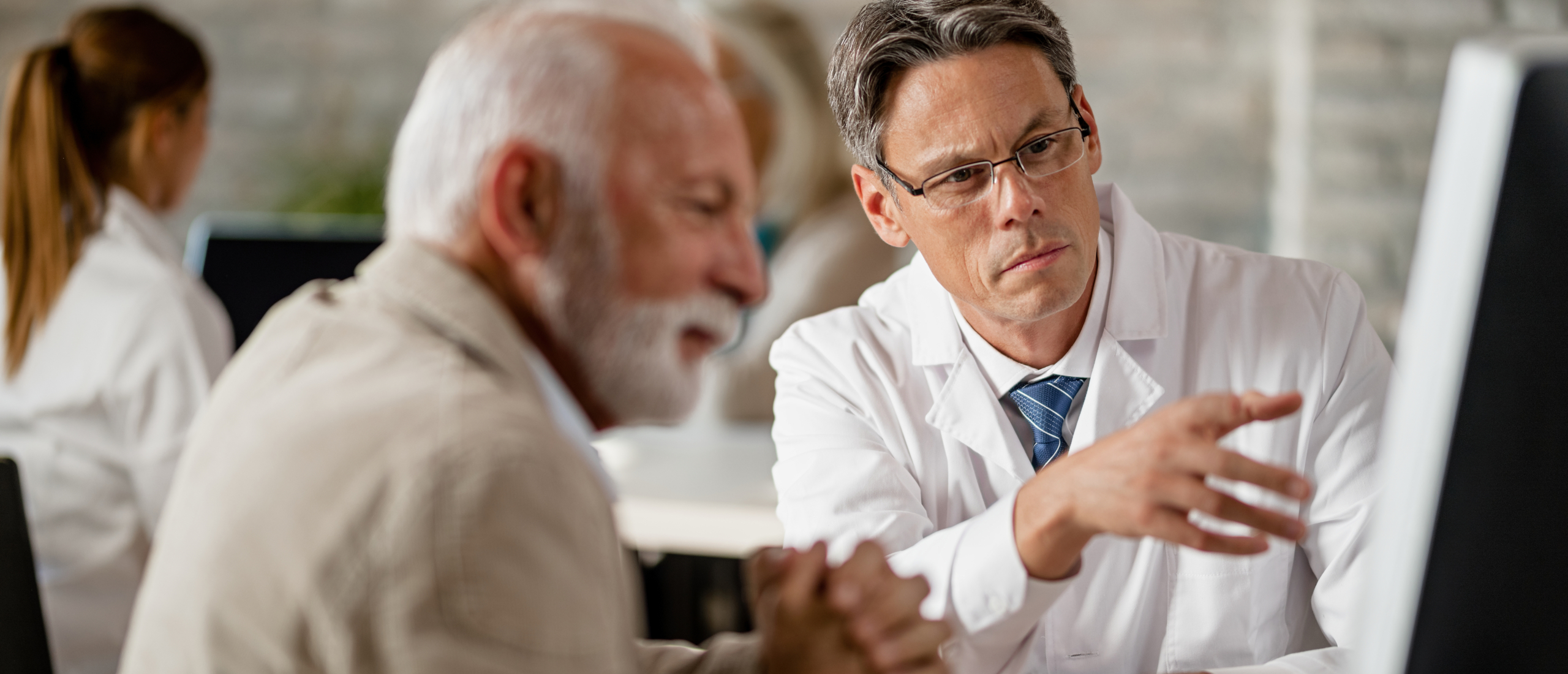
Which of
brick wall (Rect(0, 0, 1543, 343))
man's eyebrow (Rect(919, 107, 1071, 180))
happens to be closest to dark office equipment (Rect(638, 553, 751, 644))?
man's eyebrow (Rect(919, 107, 1071, 180))

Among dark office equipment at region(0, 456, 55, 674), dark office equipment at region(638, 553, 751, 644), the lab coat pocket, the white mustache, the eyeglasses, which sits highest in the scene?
the eyeglasses

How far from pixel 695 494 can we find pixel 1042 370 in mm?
927

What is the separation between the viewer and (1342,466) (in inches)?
45.6

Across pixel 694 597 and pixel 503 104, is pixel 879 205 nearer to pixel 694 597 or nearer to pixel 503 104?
pixel 503 104

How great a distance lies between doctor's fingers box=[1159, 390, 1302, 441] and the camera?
74 cm

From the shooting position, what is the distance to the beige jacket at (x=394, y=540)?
596 millimetres

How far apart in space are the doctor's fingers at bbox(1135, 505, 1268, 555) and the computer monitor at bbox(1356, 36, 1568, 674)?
10.5 inches

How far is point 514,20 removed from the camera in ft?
2.67

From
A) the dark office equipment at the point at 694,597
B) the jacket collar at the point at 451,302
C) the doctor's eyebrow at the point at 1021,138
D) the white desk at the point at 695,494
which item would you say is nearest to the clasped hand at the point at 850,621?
the jacket collar at the point at 451,302

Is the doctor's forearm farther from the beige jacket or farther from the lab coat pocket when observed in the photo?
the beige jacket

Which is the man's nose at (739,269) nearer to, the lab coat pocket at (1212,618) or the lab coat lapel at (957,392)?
the lab coat lapel at (957,392)

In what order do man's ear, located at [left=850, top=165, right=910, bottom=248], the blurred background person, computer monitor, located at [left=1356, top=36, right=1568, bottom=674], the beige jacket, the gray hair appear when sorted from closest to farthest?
computer monitor, located at [left=1356, top=36, right=1568, bottom=674] → the beige jacket → the gray hair → man's ear, located at [left=850, top=165, right=910, bottom=248] → the blurred background person

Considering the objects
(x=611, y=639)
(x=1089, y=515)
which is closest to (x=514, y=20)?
(x=611, y=639)

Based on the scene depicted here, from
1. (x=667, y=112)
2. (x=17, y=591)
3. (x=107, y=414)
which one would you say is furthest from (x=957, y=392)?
(x=107, y=414)
